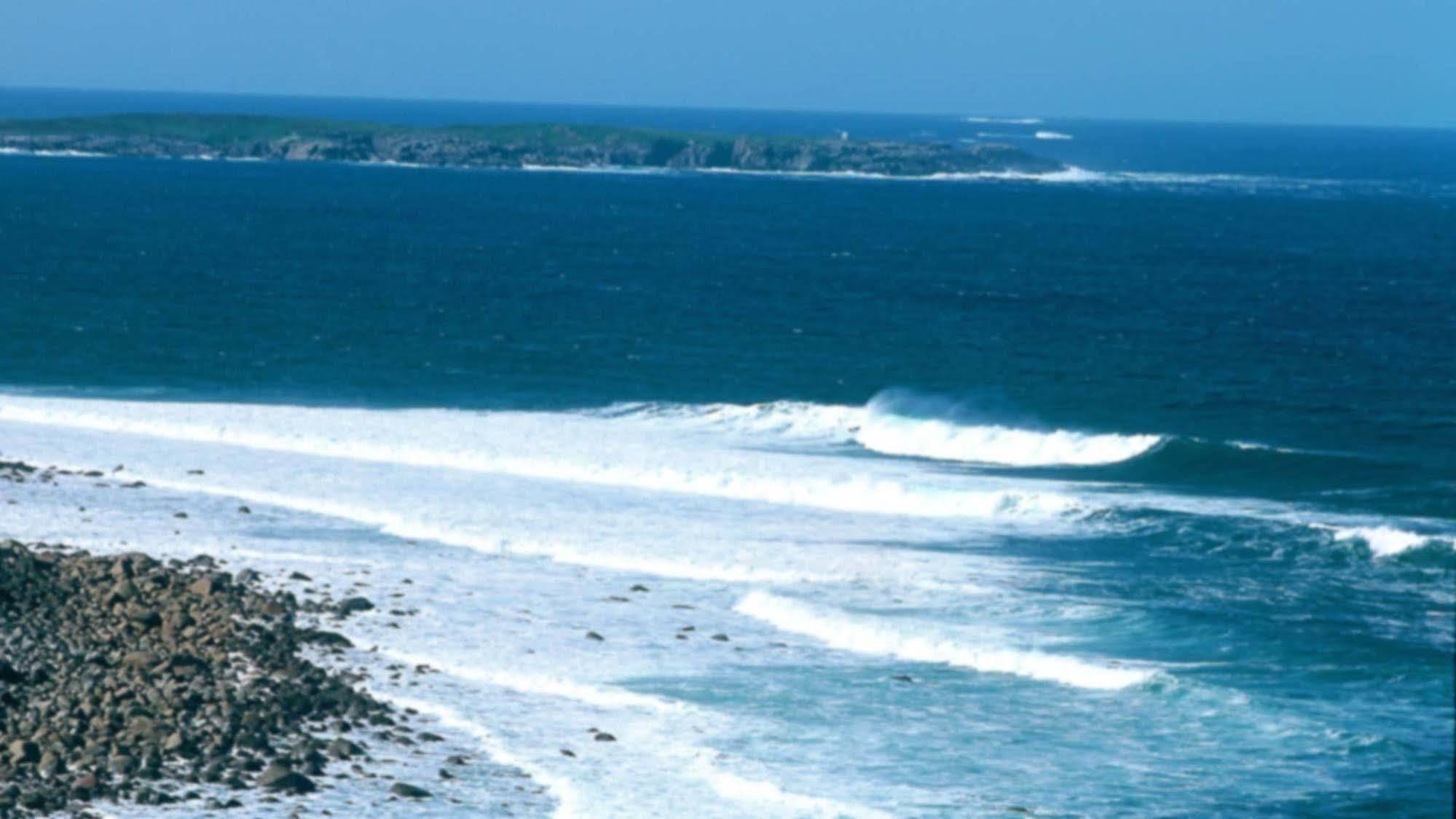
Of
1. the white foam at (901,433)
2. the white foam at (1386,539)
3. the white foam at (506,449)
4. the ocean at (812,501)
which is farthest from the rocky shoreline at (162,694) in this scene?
the white foam at (901,433)

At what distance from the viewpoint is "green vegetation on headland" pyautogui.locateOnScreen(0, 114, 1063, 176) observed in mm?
178375

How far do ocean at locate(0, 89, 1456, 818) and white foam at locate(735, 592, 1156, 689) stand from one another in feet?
0.26

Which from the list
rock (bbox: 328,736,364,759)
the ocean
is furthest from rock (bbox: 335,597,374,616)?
rock (bbox: 328,736,364,759)

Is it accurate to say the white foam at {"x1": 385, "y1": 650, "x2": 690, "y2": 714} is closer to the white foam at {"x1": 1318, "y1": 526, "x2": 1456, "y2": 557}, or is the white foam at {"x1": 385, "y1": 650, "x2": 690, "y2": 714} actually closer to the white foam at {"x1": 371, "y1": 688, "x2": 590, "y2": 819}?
the white foam at {"x1": 371, "y1": 688, "x2": 590, "y2": 819}

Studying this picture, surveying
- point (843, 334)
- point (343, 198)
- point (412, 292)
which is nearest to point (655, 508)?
point (843, 334)

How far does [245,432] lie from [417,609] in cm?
1725

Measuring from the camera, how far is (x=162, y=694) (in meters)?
19.9

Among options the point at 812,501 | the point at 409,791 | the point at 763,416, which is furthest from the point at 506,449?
the point at 409,791

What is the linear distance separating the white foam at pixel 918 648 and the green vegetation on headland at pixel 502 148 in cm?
15251

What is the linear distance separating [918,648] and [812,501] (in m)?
11.4

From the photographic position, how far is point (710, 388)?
4928 cm

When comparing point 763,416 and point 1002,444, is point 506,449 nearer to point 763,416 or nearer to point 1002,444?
point 763,416

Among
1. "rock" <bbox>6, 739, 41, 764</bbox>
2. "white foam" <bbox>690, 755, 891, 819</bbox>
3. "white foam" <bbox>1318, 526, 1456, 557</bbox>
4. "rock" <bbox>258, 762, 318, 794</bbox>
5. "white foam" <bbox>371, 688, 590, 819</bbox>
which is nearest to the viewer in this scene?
"rock" <bbox>6, 739, 41, 764</bbox>

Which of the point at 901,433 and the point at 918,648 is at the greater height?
the point at 918,648
